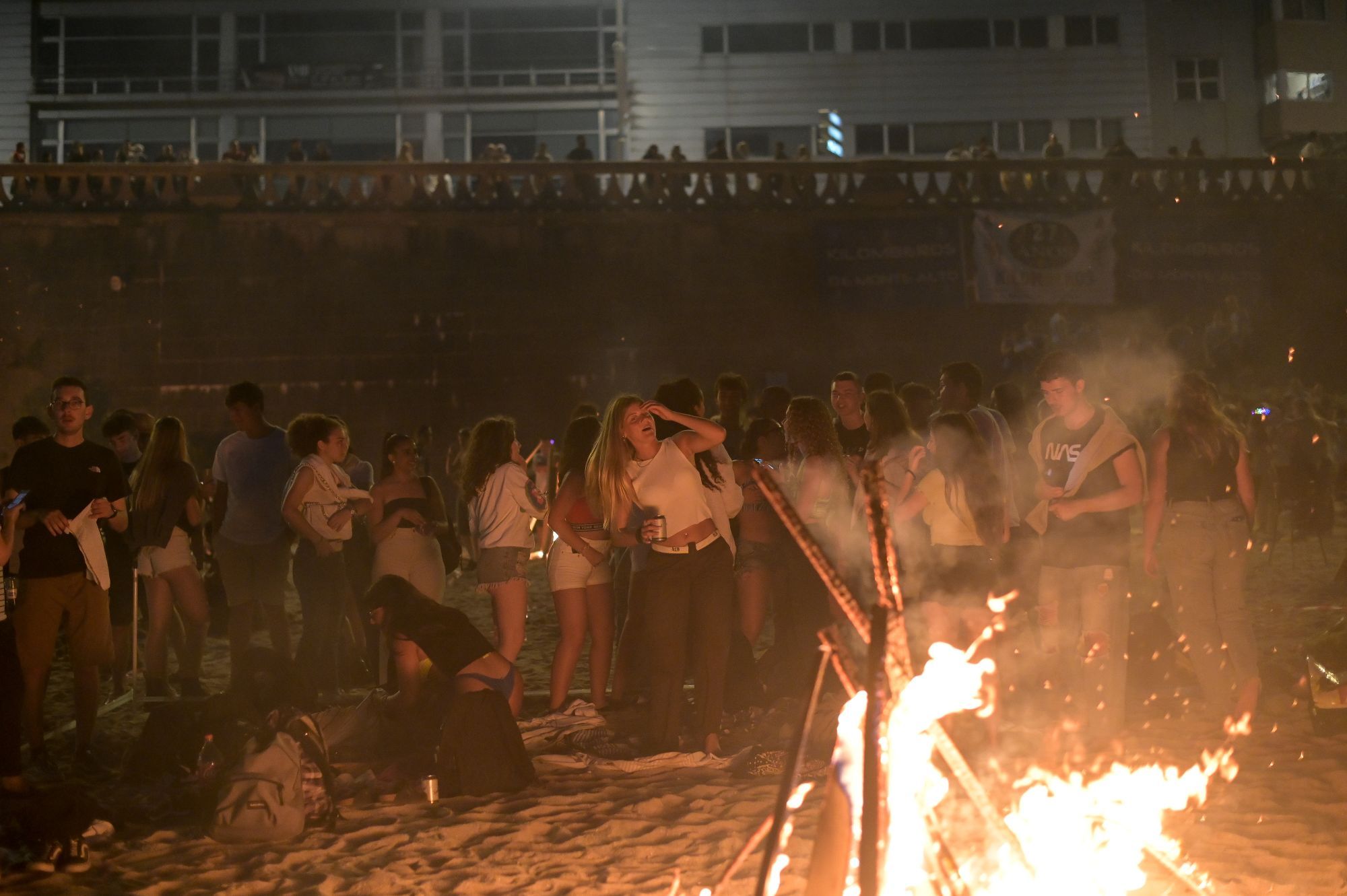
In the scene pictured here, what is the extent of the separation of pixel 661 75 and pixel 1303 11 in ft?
52.8

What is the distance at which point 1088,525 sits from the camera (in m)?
6.30

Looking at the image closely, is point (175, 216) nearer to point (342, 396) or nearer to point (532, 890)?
point (342, 396)

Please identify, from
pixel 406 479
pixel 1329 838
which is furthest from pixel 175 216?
pixel 1329 838

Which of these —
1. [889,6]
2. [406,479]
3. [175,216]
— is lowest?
[406,479]

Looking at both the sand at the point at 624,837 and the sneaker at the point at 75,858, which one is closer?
the sand at the point at 624,837

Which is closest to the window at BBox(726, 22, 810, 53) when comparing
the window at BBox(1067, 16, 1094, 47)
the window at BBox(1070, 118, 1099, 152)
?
the window at BBox(1067, 16, 1094, 47)

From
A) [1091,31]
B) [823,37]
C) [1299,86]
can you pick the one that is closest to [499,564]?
[823,37]

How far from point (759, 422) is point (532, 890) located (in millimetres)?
3413

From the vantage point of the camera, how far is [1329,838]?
190 inches

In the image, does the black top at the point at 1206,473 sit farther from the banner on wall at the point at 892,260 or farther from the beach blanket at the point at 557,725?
the banner on wall at the point at 892,260

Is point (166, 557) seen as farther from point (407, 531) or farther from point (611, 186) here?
point (611, 186)

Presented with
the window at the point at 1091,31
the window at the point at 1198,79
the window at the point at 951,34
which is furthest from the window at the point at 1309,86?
the window at the point at 951,34

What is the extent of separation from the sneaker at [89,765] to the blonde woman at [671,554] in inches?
109

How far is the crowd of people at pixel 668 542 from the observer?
6230 mm
